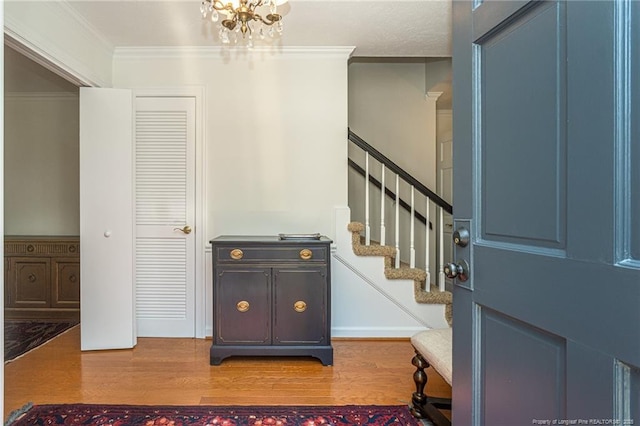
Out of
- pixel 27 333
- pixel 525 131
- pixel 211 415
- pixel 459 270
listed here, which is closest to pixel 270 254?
pixel 211 415

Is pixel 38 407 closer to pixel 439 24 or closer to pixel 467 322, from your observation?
pixel 467 322

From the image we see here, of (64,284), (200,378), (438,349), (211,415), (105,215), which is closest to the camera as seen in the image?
(438,349)

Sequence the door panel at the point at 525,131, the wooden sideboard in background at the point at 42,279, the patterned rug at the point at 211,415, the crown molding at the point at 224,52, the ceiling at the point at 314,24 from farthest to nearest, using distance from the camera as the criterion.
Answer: the wooden sideboard in background at the point at 42,279 → the crown molding at the point at 224,52 → the ceiling at the point at 314,24 → the patterned rug at the point at 211,415 → the door panel at the point at 525,131

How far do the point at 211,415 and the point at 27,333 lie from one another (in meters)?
2.37

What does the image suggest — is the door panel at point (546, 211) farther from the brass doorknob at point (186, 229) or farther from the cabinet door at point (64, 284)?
the cabinet door at point (64, 284)

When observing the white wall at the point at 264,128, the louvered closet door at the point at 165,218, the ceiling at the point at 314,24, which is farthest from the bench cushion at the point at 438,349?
the ceiling at the point at 314,24

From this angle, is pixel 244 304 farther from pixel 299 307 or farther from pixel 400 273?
pixel 400 273

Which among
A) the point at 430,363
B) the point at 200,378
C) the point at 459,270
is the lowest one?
the point at 200,378

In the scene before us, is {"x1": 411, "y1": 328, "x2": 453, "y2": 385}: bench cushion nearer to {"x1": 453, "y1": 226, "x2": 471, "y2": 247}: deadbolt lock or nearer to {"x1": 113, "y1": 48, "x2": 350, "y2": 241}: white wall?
{"x1": 453, "y1": 226, "x2": 471, "y2": 247}: deadbolt lock

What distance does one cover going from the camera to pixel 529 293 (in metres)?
0.79

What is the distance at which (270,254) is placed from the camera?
244cm

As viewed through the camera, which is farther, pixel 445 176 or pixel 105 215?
pixel 445 176

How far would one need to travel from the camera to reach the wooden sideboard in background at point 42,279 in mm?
3383

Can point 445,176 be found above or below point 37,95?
below
